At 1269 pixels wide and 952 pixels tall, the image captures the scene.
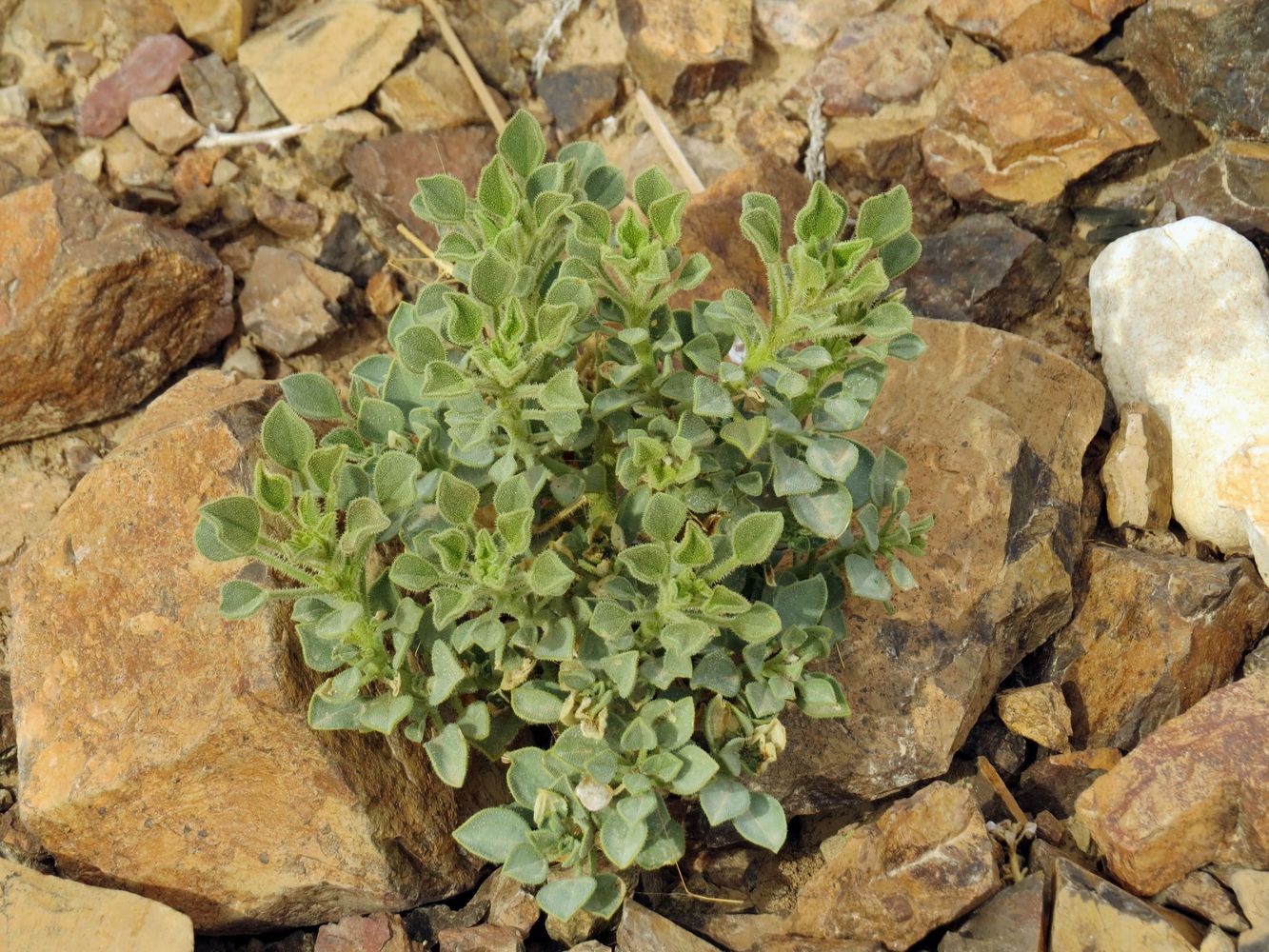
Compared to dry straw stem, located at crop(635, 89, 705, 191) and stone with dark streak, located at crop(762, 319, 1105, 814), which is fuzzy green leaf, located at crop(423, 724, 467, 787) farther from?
dry straw stem, located at crop(635, 89, 705, 191)

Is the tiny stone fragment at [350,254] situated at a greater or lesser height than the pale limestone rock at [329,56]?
lesser

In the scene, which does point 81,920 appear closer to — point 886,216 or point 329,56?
point 886,216

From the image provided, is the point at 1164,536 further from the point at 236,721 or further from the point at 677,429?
the point at 236,721

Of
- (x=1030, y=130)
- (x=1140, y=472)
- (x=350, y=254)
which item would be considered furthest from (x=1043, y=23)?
(x=350, y=254)

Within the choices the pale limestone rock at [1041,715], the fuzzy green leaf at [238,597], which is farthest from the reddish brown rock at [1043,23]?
the fuzzy green leaf at [238,597]

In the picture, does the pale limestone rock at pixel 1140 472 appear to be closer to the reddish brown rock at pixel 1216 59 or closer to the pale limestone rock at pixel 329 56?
the reddish brown rock at pixel 1216 59

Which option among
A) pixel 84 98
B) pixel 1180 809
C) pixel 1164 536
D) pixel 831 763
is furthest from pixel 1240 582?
pixel 84 98
